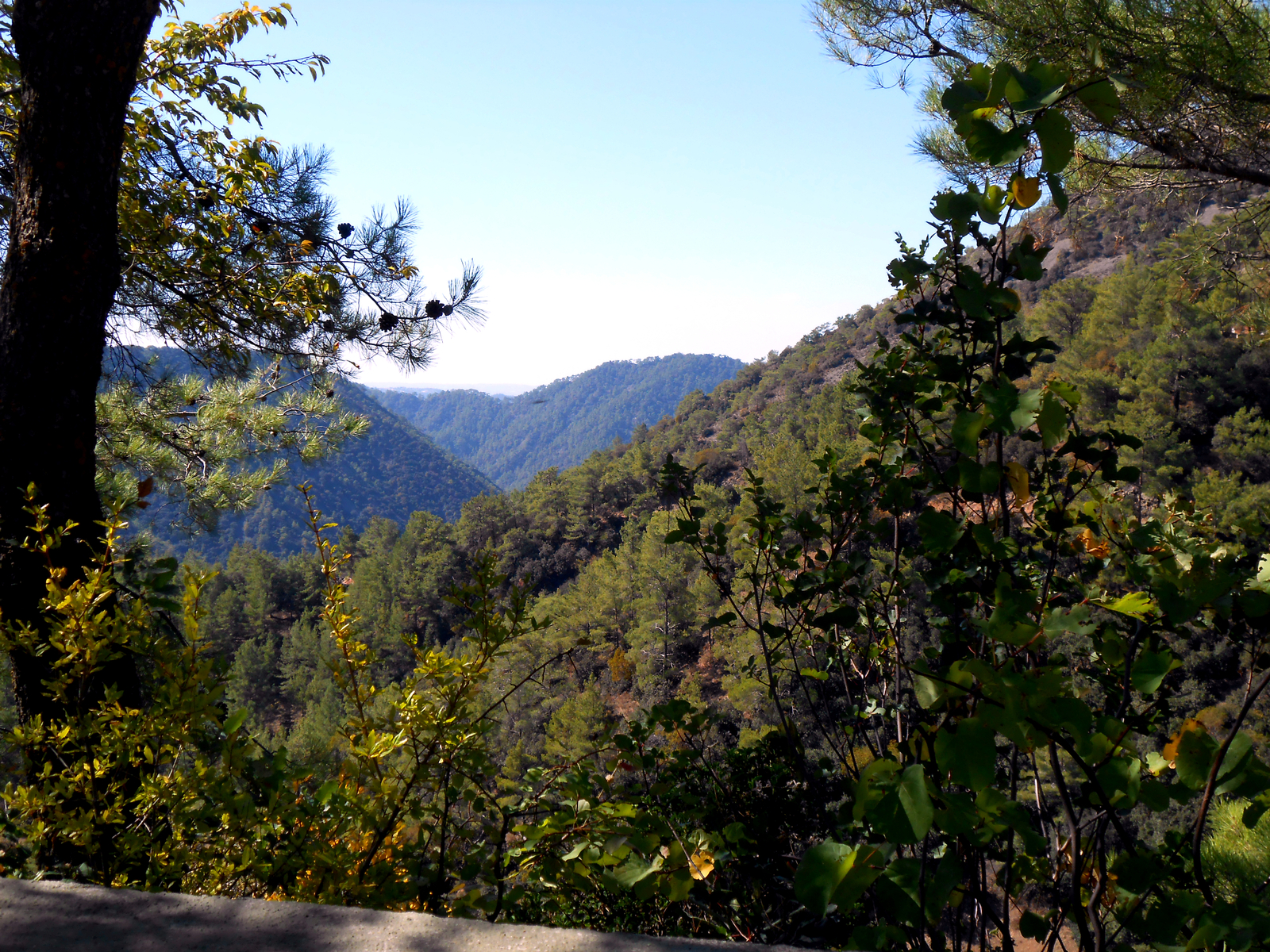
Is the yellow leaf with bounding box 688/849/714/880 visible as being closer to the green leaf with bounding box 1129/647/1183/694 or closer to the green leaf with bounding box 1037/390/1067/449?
the green leaf with bounding box 1129/647/1183/694

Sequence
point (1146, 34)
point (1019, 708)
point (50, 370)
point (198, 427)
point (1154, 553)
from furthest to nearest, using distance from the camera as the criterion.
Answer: point (198, 427) < point (1146, 34) < point (50, 370) < point (1154, 553) < point (1019, 708)

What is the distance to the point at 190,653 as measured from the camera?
115 centimetres

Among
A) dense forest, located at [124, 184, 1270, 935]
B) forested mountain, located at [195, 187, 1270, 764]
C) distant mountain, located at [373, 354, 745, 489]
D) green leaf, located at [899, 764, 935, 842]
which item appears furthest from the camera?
distant mountain, located at [373, 354, 745, 489]

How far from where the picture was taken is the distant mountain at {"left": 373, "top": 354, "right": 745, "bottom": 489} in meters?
167

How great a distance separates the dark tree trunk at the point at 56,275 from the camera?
1.49 metres

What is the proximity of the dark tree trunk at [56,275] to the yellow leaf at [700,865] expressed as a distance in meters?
1.34

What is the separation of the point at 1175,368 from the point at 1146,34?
19.0m

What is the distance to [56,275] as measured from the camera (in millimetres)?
1544

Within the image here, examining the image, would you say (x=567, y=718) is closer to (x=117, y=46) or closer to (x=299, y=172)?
(x=299, y=172)

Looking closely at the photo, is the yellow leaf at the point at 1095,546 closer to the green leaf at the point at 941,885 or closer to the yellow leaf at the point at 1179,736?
the yellow leaf at the point at 1179,736

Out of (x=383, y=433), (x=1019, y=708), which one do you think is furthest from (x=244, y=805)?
(x=383, y=433)

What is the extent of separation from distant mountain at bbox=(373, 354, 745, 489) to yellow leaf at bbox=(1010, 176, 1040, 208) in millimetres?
155214

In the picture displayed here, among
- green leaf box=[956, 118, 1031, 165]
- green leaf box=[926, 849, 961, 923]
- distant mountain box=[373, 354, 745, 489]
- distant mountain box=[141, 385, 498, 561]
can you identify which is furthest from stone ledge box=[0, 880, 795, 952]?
distant mountain box=[373, 354, 745, 489]

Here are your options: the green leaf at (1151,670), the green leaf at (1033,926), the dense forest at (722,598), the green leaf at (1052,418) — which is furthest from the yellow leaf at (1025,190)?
the green leaf at (1033,926)
